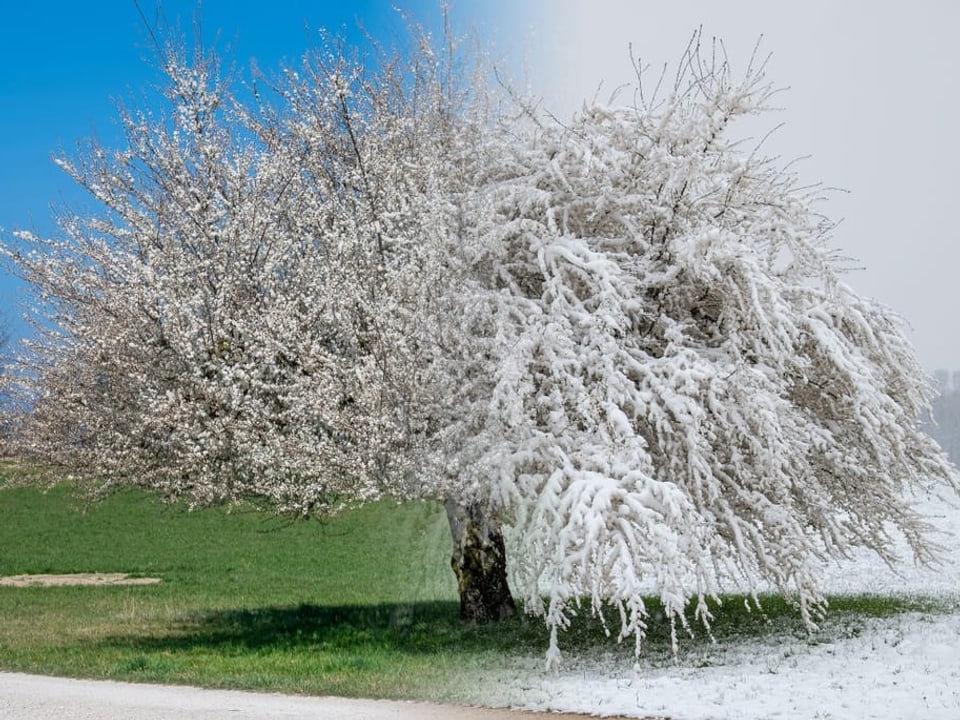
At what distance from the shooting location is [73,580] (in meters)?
22.3

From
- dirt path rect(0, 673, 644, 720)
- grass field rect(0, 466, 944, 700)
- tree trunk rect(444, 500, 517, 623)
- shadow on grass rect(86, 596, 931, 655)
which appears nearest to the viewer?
dirt path rect(0, 673, 644, 720)

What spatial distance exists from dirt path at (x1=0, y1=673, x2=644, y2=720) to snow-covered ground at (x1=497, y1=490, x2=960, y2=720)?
2.25 ft

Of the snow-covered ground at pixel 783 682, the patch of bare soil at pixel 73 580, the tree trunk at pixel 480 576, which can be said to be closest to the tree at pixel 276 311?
the tree trunk at pixel 480 576

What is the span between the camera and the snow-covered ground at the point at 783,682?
8664 millimetres

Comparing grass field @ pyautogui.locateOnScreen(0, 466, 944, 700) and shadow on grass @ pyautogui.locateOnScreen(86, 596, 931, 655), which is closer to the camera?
grass field @ pyautogui.locateOnScreen(0, 466, 944, 700)

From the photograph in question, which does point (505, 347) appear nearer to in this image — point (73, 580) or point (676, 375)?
point (676, 375)

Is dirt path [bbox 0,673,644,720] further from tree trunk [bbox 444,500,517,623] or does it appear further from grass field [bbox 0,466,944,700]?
tree trunk [bbox 444,500,517,623]

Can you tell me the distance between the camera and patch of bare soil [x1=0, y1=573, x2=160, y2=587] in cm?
2153

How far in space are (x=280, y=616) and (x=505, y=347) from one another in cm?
693

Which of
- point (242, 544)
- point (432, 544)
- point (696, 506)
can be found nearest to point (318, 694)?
point (696, 506)

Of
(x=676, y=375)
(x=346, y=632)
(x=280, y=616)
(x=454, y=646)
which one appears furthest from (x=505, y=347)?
(x=280, y=616)

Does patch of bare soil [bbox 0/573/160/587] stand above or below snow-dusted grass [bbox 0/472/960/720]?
above

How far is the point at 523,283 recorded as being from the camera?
38.9ft

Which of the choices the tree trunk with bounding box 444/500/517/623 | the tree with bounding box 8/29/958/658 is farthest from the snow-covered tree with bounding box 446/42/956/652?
the tree trunk with bounding box 444/500/517/623
